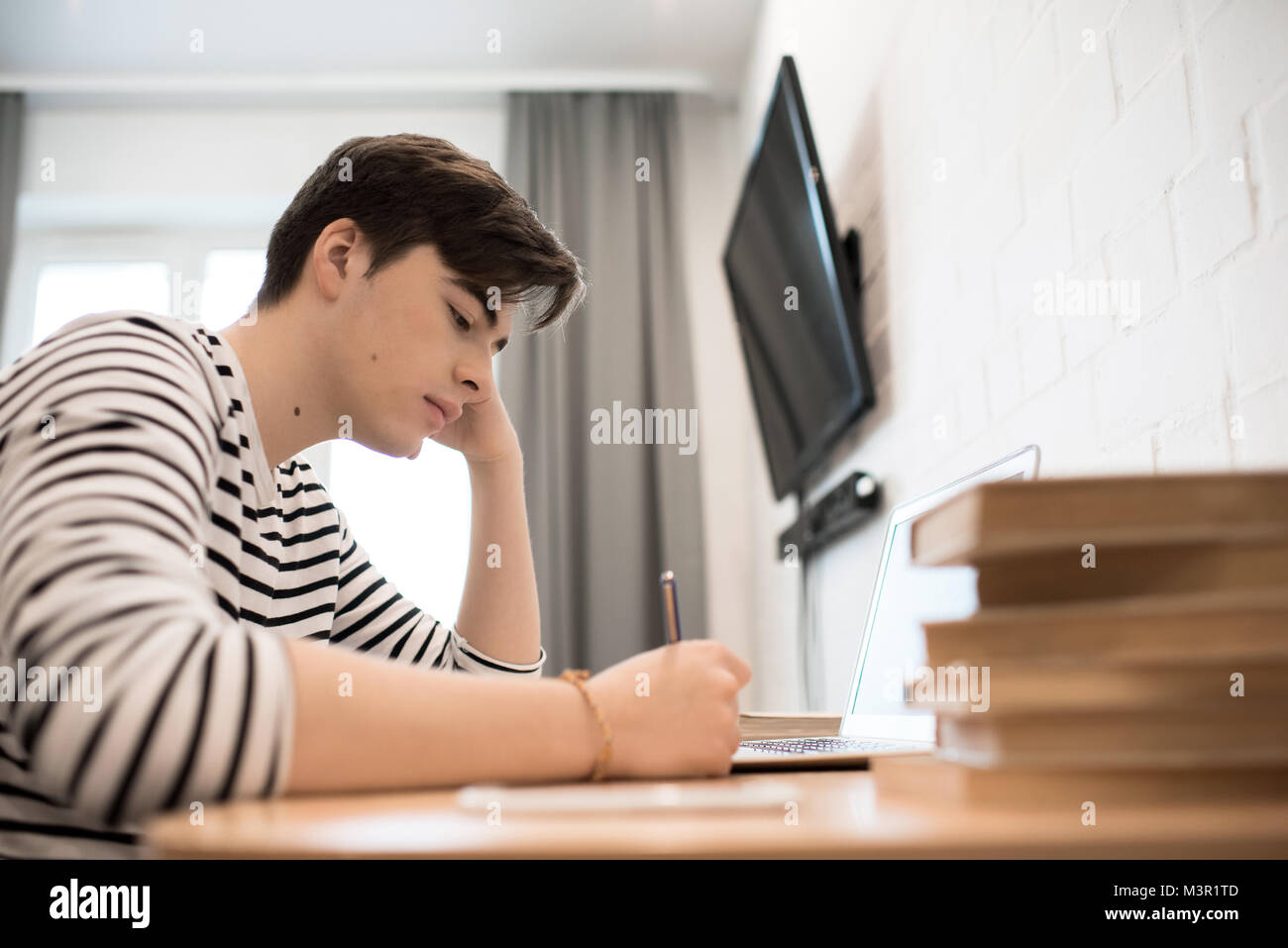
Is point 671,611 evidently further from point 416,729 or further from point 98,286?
point 98,286

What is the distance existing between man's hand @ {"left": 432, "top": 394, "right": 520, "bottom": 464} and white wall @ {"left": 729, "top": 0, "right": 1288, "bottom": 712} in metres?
0.60

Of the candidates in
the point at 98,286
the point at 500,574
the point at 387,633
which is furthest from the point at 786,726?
the point at 98,286

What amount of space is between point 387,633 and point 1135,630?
2.95ft

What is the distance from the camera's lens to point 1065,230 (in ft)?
3.25

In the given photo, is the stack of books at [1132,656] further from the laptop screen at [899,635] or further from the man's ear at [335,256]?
the man's ear at [335,256]

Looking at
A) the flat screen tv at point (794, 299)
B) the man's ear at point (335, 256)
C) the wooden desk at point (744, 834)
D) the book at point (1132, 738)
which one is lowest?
the wooden desk at point (744, 834)

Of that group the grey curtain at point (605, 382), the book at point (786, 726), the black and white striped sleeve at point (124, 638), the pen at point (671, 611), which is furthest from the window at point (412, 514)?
the black and white striped sleeve at point (124, 638)

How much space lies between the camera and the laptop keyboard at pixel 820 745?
0.78 m

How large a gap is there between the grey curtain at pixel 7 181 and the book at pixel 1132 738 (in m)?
3.36

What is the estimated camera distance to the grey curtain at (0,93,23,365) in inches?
117

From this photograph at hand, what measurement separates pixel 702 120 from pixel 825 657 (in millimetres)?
1930

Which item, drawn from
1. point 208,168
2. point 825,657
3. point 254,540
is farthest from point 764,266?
point 208,168
